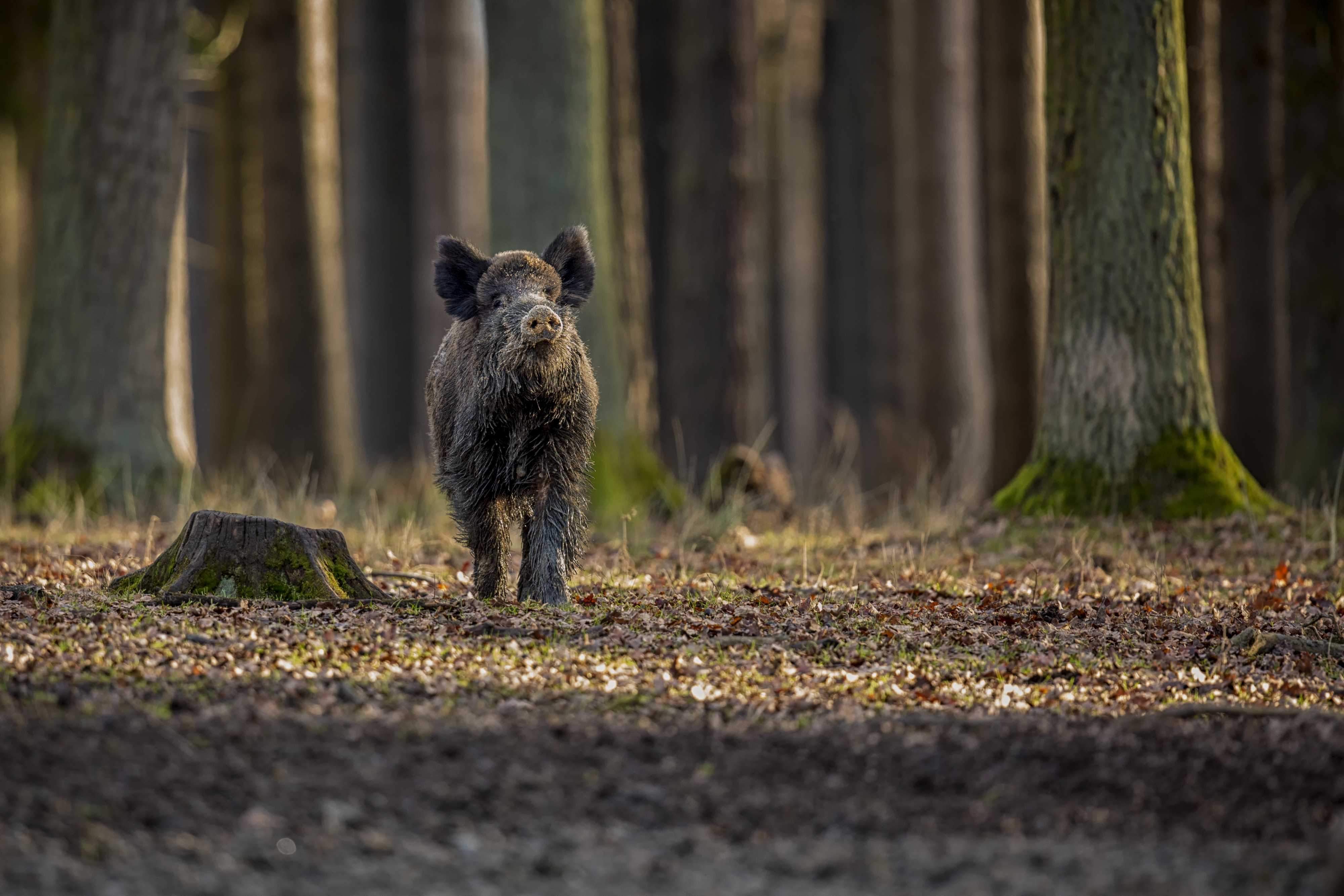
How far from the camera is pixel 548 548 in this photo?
7.10 metres

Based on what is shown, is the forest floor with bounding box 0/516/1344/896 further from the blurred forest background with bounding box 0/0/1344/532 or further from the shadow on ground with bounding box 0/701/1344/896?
the blurred forest background with bounding box 0/0/1344/532

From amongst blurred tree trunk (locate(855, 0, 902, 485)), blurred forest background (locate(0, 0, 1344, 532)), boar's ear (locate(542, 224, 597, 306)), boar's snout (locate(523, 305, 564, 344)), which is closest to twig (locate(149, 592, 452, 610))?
boar's snout (locate(523, 305, 564, 344))

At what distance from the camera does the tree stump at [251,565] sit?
268 inches

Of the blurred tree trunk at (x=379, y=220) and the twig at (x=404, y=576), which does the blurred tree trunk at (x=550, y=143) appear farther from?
the blurred tree trunk at (x=379, y=220)

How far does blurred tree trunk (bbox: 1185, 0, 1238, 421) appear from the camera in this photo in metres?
14.8

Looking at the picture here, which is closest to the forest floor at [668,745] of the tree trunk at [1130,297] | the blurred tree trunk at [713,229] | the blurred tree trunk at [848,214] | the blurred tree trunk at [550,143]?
the tree trunk at [1130,297]

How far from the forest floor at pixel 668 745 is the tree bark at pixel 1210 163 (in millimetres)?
8144

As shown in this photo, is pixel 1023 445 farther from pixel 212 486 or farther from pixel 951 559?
pixel 212 486

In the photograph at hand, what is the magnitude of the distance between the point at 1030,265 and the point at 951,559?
5969 mm

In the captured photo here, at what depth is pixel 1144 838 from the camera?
159 inches

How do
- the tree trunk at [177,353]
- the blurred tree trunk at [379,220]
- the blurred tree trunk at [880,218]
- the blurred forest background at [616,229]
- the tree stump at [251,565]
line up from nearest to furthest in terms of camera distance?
1. the tree stump at [251,565]
2. the blurred forest background at [616,229]
3. the tree trunk at [177,353]
4. the blurred tree trunk at [880,218]
5. the blurred tree trunk at [379,220]

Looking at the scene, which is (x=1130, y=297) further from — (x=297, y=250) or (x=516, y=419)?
(x=297, y=250)

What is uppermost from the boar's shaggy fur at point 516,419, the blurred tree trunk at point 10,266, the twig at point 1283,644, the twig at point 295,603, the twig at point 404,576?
the blurred tree trunk at point 10,266

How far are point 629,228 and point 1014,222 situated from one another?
13.2ft
